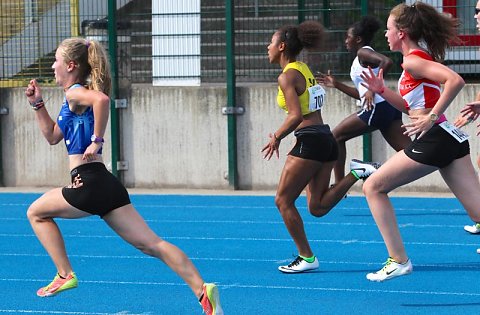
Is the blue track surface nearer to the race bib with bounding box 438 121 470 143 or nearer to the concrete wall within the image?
the race bib with bounding box 438 121 470 143

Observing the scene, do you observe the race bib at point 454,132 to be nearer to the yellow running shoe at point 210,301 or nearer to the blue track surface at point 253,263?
Result: the blue track surface at point 253,263

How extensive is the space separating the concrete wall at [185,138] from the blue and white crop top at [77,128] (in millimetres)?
7914

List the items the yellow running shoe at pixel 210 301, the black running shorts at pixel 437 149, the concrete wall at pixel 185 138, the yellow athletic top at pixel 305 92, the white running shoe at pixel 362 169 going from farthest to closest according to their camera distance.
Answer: the concrete wall at pixel 185 138 → the white running shoe at pixel 362 169 → the yellow athletic top at pixel 305 92 → the black running shorts at pixel 437 149 → the yellow running shoe at pixel 210 301

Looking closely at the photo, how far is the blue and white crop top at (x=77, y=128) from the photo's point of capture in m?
6.71

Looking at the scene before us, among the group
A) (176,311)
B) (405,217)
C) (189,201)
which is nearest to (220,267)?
(176,311)

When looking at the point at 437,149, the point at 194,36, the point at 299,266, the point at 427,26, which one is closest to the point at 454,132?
the point at 437,149

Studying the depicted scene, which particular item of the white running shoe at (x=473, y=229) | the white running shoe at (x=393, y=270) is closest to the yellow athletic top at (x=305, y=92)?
the white running shoe at (x=393, y=270)

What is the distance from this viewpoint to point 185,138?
15.1 metres

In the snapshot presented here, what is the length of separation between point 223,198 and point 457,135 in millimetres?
7026

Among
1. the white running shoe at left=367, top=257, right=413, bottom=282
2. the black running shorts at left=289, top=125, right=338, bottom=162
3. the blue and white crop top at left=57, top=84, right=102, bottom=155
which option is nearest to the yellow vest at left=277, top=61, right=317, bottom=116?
the black running shorts at left=289, top=125, right=338, bottom=162

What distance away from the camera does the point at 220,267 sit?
29.3 ft

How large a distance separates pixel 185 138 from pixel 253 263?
6118 millimetres

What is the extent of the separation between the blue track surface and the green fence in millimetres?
2375

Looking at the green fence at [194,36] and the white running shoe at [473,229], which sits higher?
the green fence at [194,36]
